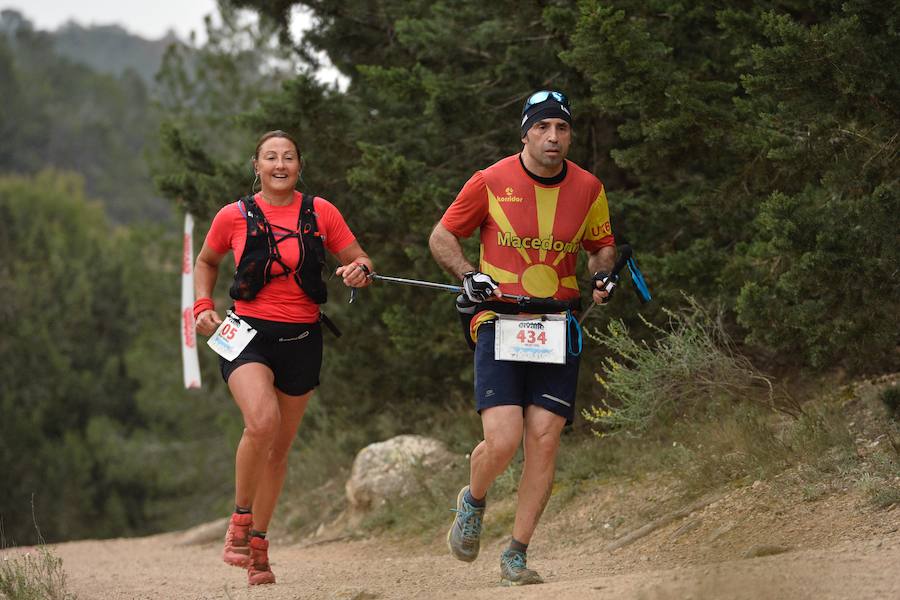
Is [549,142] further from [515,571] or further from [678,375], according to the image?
[678,375]

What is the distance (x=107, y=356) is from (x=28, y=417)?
5181 mm

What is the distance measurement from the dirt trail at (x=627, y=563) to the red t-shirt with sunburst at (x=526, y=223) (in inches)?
61.5

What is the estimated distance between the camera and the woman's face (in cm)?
720

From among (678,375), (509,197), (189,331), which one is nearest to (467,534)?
(509,197)

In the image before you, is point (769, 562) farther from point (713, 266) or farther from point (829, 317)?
point (713, 266)

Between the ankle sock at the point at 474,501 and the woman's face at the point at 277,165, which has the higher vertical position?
the woman's face at the point at 277,165

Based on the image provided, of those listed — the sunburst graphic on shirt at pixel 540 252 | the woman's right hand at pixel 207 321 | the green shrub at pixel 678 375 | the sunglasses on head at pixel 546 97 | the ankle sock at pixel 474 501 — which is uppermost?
the sunglasses on head at pixel 546 97

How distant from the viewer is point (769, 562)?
5.91 meters

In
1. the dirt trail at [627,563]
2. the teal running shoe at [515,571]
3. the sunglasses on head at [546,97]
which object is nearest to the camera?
the dirt trail at [627,563]

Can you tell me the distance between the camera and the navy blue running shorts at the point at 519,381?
6.48 meters

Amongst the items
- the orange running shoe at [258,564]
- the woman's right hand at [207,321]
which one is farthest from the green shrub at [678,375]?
the woman's right hand at [207,321]

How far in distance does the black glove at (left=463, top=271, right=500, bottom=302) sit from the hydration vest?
3.72 ft

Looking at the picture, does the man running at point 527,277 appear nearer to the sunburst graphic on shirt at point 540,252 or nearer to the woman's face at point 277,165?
the sunburst graphic on shirt at point 540,252

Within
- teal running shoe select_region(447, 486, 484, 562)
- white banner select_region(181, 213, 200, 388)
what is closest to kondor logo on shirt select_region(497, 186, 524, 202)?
teal running shoe select_region(447, 486, 484, 562)
